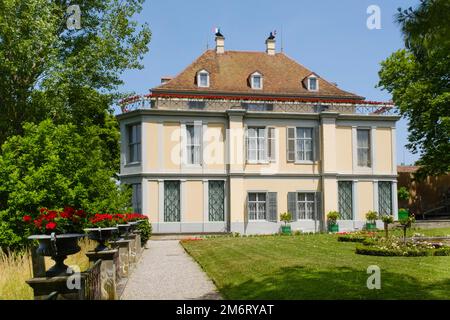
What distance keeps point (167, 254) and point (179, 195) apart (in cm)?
935

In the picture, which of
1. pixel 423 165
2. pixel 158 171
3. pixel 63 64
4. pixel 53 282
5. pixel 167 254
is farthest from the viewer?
pixel 423 165

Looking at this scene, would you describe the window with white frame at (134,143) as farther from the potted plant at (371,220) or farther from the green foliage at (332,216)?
the potted plant at (371,220)

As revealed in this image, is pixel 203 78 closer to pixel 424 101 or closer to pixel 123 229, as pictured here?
pixel 424 101

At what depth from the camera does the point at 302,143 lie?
2805 cm

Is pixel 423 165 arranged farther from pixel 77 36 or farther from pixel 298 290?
pixel 298 290

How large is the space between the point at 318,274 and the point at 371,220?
18.3m

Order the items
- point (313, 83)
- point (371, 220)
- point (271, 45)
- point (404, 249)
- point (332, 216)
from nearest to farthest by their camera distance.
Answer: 1. point (404, 249)
2. point (332, 216)
3. point (371, 220)
4. point (313, 83)
5. point (271, 45)

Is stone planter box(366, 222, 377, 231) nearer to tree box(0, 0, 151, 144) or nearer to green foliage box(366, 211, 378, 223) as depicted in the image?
green foliage box(366, 211, 378, 223)

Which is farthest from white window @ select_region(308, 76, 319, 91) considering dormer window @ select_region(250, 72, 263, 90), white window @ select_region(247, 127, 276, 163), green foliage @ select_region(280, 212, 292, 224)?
green foliage @ select_region(280, 212, 292, 224)

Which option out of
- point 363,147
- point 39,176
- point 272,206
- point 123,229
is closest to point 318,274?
point 123,229

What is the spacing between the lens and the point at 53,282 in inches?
229

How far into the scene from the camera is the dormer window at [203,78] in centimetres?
2989

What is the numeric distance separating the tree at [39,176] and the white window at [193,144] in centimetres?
922
